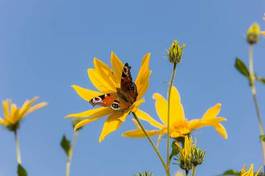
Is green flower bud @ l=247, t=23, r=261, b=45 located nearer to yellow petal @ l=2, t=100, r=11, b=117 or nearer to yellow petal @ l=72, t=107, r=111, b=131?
yellow petal @ l=72, t=107, r=111, b=131

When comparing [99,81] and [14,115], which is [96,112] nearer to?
[99,81]

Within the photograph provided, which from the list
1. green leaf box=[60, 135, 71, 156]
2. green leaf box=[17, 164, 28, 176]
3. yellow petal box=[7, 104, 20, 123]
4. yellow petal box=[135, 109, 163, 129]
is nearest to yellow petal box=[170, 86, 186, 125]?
yellow petal box=[135, 109, 163, 129]

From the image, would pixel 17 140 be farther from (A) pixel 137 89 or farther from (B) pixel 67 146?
(A) pixel 137 89

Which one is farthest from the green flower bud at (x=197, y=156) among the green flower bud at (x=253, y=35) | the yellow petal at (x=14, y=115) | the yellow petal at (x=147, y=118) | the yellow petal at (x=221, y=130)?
the yellow petal at (x=14, y=115)

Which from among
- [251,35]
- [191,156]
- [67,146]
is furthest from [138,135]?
[67,146]

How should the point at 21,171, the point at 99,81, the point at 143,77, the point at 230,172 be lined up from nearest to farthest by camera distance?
the point at 230,172 < the point at 143,77 < the point at 99,81 < the point at 21,171

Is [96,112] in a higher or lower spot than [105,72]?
lower

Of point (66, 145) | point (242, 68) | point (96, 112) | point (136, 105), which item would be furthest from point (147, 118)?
point (66, 145)
